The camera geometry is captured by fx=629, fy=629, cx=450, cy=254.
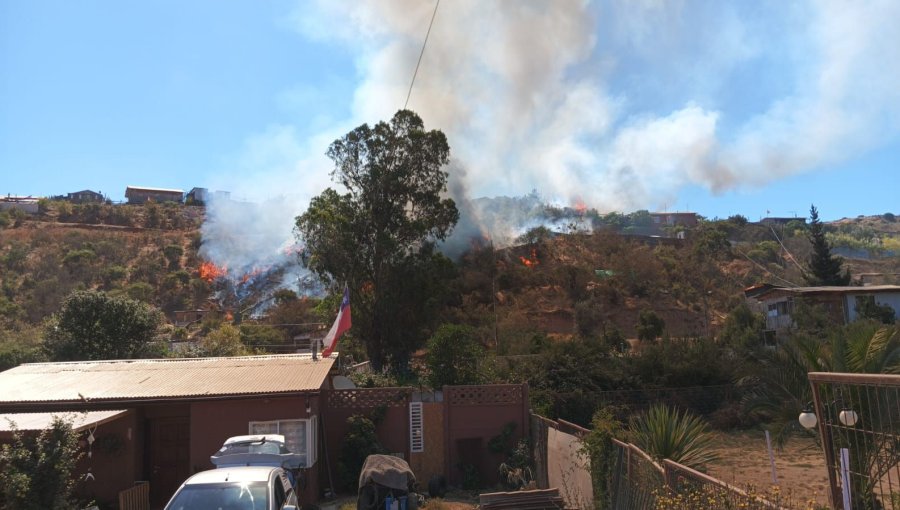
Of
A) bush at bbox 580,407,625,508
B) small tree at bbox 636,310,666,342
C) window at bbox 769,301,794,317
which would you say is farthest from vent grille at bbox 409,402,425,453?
window at bbox 769,301,794,317

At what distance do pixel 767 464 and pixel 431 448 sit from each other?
9404mm

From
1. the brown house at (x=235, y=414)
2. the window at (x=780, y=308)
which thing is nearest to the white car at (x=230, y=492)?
the brown house at (x=235, y=414)

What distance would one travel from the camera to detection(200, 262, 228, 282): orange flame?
74000mm

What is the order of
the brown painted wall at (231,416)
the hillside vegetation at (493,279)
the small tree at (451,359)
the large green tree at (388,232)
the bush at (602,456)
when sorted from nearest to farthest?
1. the bush at (602,456)
2. the brown painted wall at (231,416)
3. the small tree at (451,359)
4. the large green tree at (388,232)
5. the hillside vegetation at (493,279)

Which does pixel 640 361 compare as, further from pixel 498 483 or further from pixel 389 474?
pixel 389 474

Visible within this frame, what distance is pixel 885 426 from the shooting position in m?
5.45

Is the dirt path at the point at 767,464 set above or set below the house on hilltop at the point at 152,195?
below

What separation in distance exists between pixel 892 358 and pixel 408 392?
40.1 ft

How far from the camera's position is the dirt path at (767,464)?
46.5 ft

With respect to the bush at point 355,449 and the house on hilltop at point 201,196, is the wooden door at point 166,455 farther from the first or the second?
the house on hilltop at point 201,196

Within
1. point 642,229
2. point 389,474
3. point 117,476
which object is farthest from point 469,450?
point 642,229

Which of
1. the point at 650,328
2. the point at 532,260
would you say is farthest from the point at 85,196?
the point at 650,328

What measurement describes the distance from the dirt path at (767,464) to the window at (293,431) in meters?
9.05

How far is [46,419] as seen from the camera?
12.9 meters
